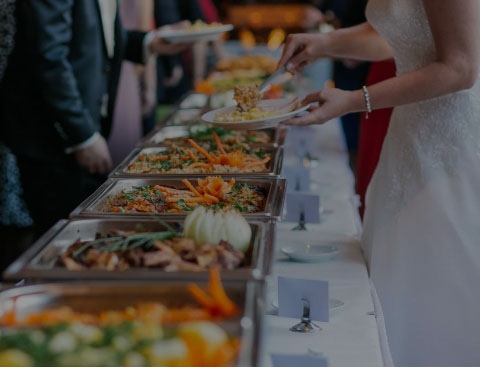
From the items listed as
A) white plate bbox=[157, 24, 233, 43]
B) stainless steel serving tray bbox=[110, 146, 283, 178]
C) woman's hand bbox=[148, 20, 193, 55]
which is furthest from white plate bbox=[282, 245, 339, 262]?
woman's hand bbox=[148, 20, 193, 55]

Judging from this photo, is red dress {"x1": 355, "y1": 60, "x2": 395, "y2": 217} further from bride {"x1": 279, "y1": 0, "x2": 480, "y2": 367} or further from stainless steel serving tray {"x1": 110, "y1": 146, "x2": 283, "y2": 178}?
bride {"x1": 279, "y1": 0, "x2": 480, "y2": 367}

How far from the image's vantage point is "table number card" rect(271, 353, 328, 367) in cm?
146

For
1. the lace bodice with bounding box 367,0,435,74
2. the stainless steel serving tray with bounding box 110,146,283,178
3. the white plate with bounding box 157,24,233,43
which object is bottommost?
the stainless steel serving tray with bounding box 110,146,283,178

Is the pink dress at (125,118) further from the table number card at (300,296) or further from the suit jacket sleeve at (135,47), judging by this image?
the table number card at (300,296)

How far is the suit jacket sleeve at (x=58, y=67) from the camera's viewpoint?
10.1ft

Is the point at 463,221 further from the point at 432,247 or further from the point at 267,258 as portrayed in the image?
the point at 267,258

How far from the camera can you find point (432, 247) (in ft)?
7.66

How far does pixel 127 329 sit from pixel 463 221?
1.39 metres

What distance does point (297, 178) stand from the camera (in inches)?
116

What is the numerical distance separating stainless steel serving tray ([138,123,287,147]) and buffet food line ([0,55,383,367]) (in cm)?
A: 13

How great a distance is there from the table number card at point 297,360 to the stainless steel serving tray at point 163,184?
0.46 m

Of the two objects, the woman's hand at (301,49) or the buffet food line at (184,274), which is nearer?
the buffet food line at (184,274)

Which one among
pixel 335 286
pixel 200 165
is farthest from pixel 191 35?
pixel 335 286

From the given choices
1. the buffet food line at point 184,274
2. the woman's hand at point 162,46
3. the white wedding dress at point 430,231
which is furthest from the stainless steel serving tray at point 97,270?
the woman's hand at point 162,46
